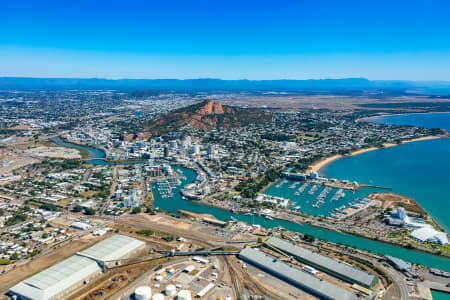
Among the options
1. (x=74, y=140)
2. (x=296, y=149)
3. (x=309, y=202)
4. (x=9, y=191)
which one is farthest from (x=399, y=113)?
(x=9, y=191)

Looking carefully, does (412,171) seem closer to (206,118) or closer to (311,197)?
(311,197)

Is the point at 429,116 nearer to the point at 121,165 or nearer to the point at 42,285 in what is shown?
the point at 121,165

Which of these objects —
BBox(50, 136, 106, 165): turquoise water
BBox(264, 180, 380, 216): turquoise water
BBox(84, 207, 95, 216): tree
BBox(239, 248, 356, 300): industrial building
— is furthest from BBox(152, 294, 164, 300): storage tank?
BBox(50, 136, 106, 165): turquoise water

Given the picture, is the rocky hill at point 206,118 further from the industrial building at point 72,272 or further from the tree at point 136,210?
the industrial building at point 72,272

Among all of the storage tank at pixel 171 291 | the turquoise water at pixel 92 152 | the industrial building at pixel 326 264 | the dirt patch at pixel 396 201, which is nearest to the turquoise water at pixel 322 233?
the industrial building at pixel 326 264

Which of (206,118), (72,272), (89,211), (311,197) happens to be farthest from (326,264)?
(206,118)

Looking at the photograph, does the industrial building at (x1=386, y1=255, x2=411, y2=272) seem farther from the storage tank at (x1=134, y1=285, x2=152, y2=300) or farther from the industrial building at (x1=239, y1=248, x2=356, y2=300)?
the storage tank at (x1=134, y1=285, x2=152, y2=300)
